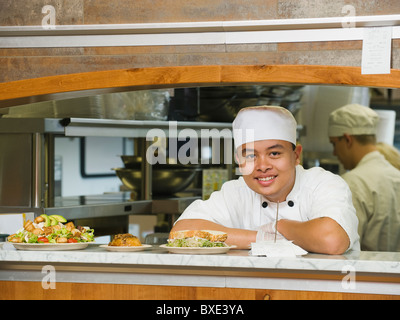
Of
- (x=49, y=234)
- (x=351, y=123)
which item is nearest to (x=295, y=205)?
(x=49, y=234)

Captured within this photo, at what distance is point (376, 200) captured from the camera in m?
4.44

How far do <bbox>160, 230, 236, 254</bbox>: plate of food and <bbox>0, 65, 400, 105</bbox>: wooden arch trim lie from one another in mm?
650

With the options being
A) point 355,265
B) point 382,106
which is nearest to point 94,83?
point 355,265

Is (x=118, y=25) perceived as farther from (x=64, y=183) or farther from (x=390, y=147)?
(x=64, y=183)

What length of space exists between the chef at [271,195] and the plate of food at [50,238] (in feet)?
1.68

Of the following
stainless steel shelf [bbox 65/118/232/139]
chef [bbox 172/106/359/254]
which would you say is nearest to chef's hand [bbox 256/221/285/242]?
chef [bbox 172/106/359/254]

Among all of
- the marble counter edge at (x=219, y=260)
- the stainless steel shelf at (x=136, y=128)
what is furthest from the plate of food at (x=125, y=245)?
the stainless steel shelf at (x=136, y=128)

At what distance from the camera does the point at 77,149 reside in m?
8.66

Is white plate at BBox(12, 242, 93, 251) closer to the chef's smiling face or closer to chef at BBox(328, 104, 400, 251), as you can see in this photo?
the chef's smiling face

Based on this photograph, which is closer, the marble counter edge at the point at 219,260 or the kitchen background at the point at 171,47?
the marble counter edge at the point at 219,260

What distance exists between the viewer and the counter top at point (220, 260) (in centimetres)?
214

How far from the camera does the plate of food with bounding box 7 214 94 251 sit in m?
2.47

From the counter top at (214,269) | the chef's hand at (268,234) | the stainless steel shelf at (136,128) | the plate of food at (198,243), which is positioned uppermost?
the stainless steel shelf at (136,128)

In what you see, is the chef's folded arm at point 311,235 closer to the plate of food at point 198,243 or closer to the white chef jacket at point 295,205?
the white chef jacket at point 295,205
